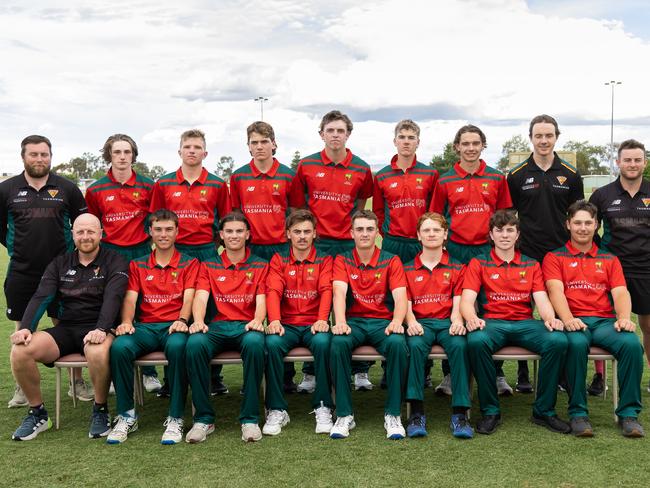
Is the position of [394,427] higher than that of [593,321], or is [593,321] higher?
[593,321]

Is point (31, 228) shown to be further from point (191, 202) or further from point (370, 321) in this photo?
point (370, 321)

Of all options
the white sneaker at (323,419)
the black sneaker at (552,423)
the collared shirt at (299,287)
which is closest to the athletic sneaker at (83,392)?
the collared shirt at (299,287)

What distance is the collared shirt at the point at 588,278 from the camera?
4.88 meters

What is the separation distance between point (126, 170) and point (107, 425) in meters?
2.04

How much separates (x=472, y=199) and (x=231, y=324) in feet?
7.07

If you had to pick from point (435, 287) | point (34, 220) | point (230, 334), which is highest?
point (34, 220)

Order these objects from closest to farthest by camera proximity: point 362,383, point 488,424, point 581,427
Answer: point 581,427 < point 488,424 < point 362,383

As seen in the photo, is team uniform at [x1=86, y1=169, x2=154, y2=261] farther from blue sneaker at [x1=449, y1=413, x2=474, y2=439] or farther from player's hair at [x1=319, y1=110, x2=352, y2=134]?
blue sneaker at [x1=449, y1=413, x2=474, y2=439]

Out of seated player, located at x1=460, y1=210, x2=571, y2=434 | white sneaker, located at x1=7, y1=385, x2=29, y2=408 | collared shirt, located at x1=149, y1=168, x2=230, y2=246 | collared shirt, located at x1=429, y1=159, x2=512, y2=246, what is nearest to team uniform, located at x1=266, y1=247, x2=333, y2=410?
collared shirt, located at x1=149, y1=168, x2=230, y2=246

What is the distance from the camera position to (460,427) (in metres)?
4.42

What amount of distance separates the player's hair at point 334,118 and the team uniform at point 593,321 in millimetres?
1954

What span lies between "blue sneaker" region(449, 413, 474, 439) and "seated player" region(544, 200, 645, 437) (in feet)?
2.32

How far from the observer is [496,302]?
4898mm

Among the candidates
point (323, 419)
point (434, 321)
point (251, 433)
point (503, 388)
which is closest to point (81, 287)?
point (251, 433)
